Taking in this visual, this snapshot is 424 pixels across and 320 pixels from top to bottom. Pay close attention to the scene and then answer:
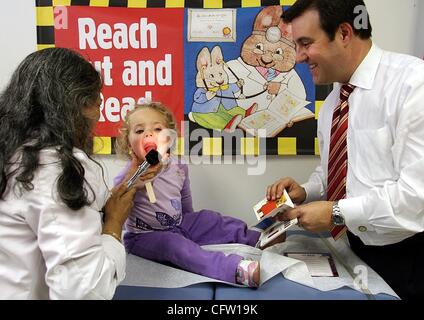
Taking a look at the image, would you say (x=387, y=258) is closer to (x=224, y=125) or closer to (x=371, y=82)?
(x=371, y=82)

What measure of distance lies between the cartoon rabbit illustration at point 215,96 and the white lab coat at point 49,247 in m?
0.96

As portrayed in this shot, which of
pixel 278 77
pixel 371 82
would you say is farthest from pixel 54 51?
pixel 278 77

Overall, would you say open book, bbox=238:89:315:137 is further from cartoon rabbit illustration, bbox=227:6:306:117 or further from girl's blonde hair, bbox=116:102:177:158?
girl's blonde hair, bbox=116:102:177:158

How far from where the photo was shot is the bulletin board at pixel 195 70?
1.77m

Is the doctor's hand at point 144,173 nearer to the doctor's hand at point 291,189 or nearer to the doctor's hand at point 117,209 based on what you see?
the doctor's hand at point 117,209

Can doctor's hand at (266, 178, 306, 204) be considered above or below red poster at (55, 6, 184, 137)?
below

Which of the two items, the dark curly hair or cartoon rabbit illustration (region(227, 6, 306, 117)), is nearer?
the dark curly hair

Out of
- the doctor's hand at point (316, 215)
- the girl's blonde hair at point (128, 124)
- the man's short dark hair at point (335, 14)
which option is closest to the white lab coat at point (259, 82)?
the girl's blonde hair at point (128, 124)

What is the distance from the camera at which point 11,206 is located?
33.9 inches

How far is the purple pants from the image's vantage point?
49.8 inches

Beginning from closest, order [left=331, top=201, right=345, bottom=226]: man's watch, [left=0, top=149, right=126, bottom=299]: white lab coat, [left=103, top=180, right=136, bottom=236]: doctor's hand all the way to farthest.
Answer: [left=0, top=149, right=126, bottom=299]: white lab coat → [left=103, top=180, right=136, bottom=236]: doctor's hand → [left=331, top=201, right=345, bottom=226]: man's watch

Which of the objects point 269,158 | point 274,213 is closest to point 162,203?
point 274,213

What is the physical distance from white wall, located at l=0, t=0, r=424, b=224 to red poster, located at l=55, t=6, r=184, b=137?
0.19 meters

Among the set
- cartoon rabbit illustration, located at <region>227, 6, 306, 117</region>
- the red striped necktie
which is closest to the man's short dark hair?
the red striped necktie
